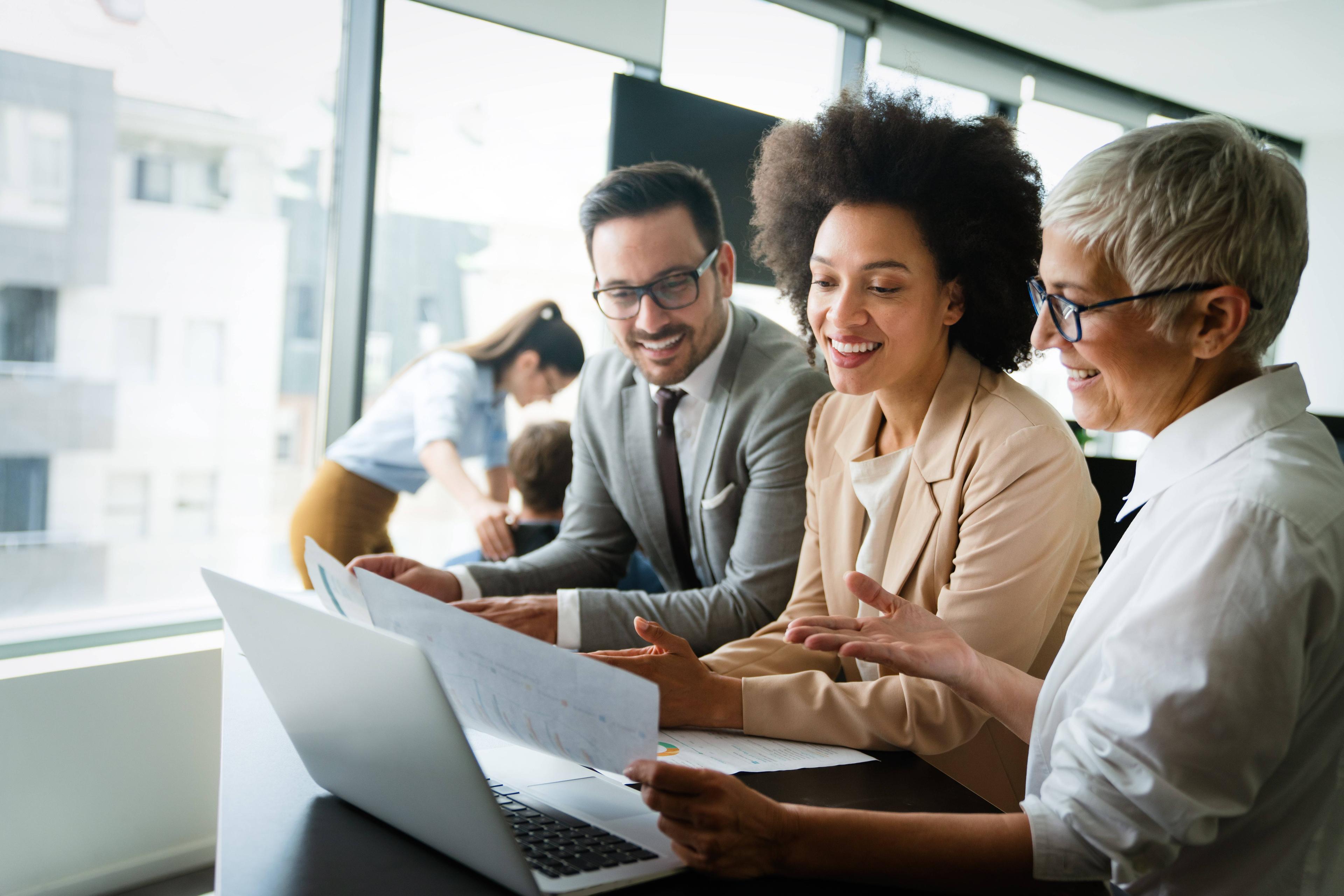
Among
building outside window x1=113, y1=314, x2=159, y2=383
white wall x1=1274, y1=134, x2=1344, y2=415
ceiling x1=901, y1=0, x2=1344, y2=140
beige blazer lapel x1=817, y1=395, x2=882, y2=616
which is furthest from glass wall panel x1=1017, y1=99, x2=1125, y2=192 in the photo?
building outside window x1=113, y1=314, x2=159, y2=383

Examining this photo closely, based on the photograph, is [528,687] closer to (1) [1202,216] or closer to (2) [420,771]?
(2) [420,771]

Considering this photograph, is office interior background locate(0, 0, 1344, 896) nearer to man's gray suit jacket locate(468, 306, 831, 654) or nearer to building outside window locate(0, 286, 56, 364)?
building outside window locate(0, 286, 56, 364)

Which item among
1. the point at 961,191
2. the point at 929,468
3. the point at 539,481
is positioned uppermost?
the point at 961,191

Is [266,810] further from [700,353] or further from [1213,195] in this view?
[700,353]

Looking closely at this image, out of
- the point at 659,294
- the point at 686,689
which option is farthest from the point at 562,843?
the point at 659,294

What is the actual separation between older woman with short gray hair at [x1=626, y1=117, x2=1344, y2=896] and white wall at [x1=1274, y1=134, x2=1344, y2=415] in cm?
708

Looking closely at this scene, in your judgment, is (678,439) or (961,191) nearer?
(961,191)

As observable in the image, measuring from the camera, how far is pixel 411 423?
132 inches

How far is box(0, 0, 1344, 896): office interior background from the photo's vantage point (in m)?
2.64

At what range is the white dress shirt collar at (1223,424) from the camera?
95 cm

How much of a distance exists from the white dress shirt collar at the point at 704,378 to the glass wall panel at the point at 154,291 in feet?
5.90

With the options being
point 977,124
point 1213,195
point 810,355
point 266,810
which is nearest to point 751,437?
point 810,355

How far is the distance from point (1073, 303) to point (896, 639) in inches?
17.5

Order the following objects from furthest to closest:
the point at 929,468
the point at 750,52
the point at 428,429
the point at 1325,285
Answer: the point at 1325,285 → the point at 750,52 → the point at 428,429 → the point at 929,468
